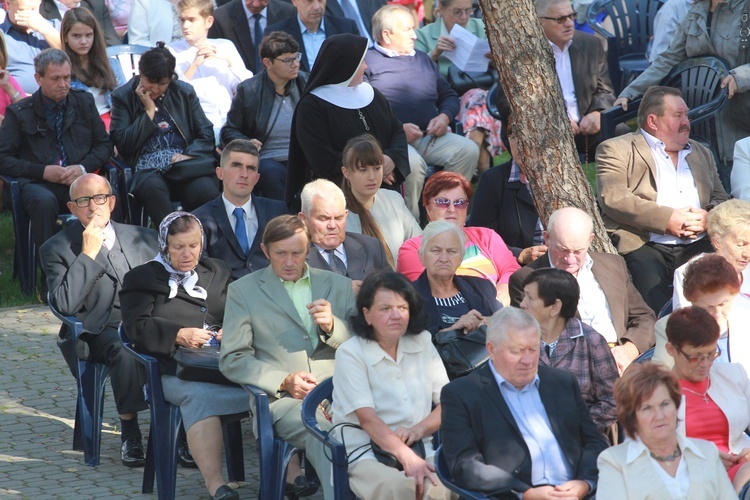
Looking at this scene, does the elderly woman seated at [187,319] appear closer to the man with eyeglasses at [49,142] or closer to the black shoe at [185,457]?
the black shoe at [185,457]

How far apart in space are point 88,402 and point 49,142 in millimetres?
3087

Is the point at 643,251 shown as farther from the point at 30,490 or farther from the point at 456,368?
the point at 30,490

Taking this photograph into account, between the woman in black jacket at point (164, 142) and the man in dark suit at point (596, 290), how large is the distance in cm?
363

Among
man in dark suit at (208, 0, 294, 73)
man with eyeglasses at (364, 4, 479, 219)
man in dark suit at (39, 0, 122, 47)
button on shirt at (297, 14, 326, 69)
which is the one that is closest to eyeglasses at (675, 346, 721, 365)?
man with eyeglasses at (364, 4, 479, 219)

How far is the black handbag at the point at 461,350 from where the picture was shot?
5.58m

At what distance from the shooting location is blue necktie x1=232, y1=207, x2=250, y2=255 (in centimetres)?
723

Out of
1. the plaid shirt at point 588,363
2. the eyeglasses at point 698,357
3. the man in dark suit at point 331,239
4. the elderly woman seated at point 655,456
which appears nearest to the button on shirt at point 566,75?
the man in dark suit at point 331,239

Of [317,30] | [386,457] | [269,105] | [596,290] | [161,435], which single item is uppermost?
[317,30]

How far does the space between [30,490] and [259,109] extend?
379 centimetres

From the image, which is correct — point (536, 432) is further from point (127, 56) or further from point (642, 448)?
point (127, 56)

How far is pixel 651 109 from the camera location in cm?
718

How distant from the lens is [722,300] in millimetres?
5488

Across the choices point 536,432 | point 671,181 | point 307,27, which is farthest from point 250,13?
point 536,432

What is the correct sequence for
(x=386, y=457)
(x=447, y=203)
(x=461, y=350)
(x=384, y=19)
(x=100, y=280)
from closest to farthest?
(x=386, y=457)
(x=461, y=350)
(x=100, y=280)
(x=447, y=203)
(x=384, y=19)
